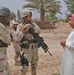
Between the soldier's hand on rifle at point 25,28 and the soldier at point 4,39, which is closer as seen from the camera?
the soldier at point 4,39

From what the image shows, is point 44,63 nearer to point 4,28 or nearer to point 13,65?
point 13,65

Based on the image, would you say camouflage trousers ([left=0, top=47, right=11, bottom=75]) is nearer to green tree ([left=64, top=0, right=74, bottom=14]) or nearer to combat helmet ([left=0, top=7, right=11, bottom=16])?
combat helmet ([left=0, top=7, right=11, bottom=16])

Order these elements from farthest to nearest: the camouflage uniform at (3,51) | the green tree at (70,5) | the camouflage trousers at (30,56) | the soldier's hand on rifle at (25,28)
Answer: the green tree at (70,5), the camouflage trousers at (30,56), the soldier's hand on rifle at (25,28), the camouflage uniform at (3,51)

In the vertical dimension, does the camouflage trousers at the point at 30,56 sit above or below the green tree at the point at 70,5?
above

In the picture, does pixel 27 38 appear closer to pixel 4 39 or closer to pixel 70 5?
pixel 4 39

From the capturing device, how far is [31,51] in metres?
7.31

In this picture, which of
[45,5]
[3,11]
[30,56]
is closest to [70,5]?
[45,5]

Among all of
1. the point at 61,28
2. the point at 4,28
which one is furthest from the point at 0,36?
the point at 61,28

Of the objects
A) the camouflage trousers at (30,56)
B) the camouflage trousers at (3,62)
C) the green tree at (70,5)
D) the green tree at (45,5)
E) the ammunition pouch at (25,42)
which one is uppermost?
the camouflage trousers at (3,62)

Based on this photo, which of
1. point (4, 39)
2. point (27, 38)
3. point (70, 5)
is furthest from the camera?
point (70, 5)

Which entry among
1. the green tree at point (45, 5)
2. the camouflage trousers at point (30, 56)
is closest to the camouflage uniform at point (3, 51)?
the camouflage trousers at point (30, 56)

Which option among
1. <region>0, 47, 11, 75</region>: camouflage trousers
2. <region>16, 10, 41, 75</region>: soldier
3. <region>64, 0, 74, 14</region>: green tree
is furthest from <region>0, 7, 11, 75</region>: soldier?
<region>64, 0, 74, 14</region>: green tree

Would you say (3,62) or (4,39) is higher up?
(4,39)

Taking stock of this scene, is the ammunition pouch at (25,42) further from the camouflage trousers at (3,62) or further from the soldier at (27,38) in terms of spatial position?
the camouflage trousers at (3,62)
